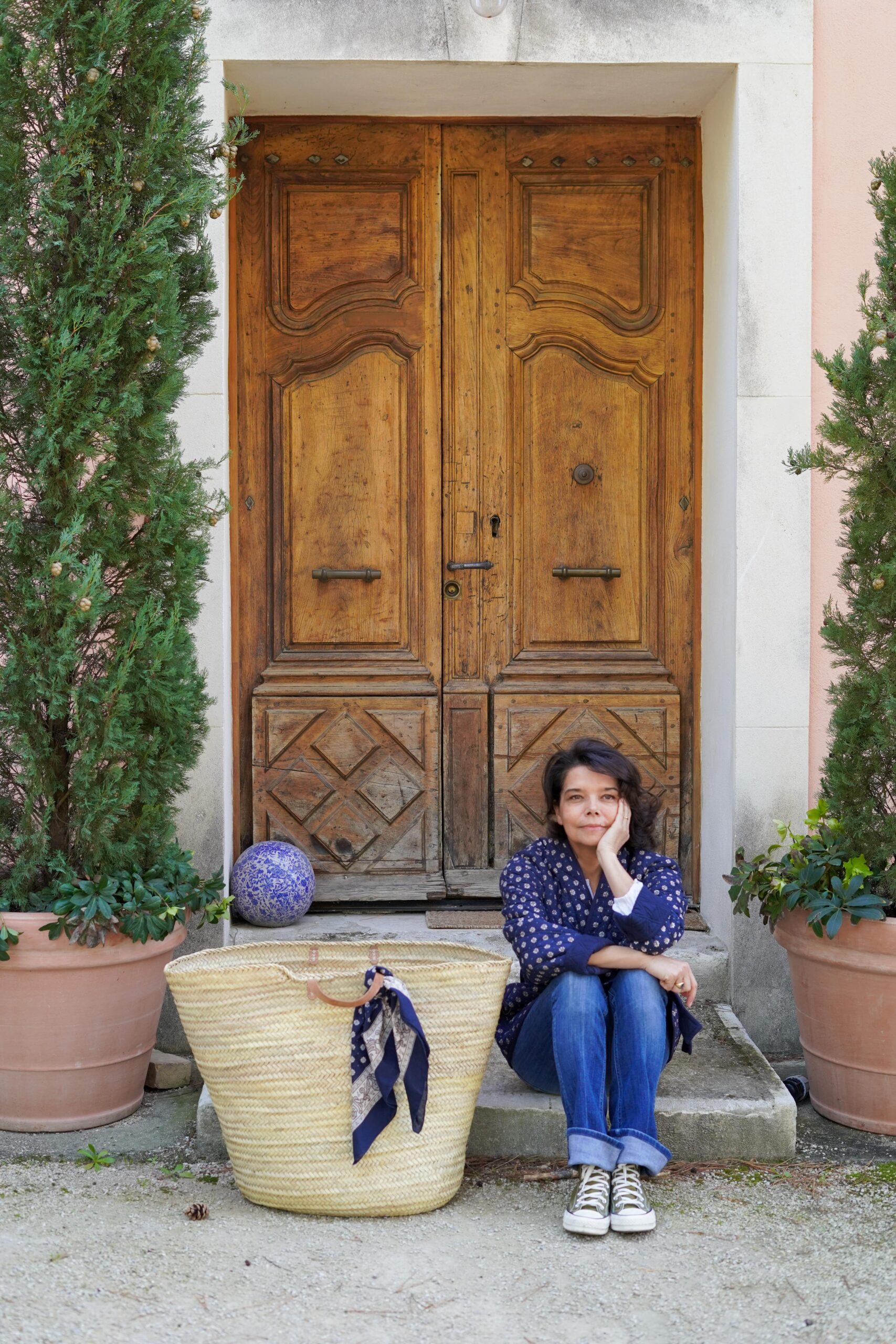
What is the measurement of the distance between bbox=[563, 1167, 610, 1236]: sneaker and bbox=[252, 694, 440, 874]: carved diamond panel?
1.81 metres

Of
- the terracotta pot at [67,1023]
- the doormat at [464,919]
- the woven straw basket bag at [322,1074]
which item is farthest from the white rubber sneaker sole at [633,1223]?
the doormat at [464,919]

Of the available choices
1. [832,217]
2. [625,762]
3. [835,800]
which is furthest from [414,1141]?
[832,217]

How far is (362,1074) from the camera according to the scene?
297 cm

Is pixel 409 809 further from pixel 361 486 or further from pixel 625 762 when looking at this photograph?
pixel 625 762

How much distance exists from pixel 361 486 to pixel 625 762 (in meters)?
1.72

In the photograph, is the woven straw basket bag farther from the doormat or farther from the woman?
the doormat

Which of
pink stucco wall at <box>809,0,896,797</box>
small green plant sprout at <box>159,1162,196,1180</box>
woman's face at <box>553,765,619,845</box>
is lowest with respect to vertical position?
small green plant sprout at <box>159,1162,196,1180</box>

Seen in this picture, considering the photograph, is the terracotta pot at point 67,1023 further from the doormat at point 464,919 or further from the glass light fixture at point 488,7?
the glass light fixture at point 488,7

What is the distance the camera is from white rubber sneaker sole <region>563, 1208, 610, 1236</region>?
2.95 metres

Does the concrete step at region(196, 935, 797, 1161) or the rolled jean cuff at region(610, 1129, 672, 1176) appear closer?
the rolled jean cuff at region(610, 1129, 672, 1176)

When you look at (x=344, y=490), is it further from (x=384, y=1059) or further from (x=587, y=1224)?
(x=587, y=1224)

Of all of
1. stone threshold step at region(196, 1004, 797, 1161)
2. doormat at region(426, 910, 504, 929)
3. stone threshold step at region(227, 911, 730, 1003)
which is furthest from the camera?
doormat at region(426, 910, 504, 929)

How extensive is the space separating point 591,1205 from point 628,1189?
10 centimetres

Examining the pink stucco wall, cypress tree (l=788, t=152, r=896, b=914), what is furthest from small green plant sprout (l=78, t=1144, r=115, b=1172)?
the pink stucco wall
